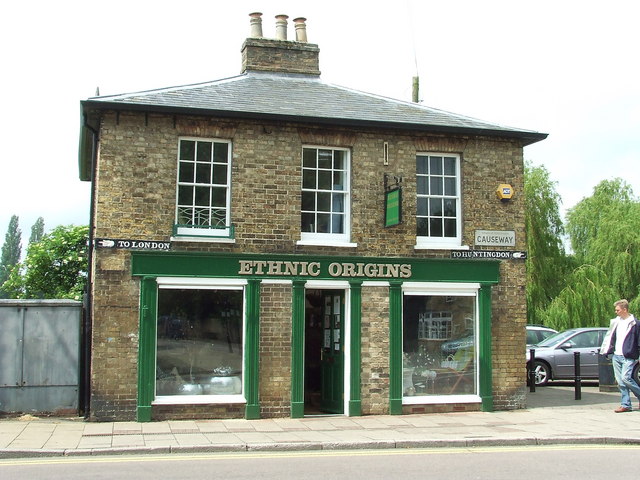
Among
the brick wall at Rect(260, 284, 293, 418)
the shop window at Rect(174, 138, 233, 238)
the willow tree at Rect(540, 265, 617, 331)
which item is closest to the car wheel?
the brick wall at Rect(260, 284, 293, 418)

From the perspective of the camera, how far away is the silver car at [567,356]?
66.0 ft

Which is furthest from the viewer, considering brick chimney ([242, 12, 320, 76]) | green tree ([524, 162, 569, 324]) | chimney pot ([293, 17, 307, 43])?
green tree ([524, 162, 569, 324])

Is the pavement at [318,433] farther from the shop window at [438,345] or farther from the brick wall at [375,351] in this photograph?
the shop window at [438,345]

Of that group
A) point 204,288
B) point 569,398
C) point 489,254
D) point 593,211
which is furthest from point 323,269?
point 593,211

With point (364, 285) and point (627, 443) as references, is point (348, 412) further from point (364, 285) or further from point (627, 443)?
point (627, 443)

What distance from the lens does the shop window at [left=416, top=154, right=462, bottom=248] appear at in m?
14.9

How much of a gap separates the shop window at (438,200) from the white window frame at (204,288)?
362cm

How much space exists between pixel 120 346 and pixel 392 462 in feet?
18.5

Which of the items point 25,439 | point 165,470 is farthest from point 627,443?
point 25,439

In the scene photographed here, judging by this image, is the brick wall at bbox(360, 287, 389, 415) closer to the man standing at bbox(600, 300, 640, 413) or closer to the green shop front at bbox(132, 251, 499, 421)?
the green shop front at bbox(132, 251, 499, 421)

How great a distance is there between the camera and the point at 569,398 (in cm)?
1692

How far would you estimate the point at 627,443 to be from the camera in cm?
1117

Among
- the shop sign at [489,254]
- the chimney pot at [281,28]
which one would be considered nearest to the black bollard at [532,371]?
the shop sign at [489,254]

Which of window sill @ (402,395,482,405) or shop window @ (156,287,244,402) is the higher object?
shop window @ (156,287,244,402)
